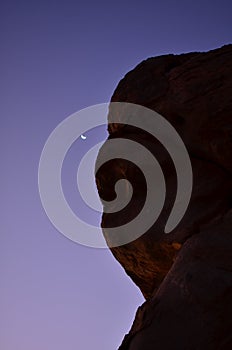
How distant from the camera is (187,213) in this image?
13.4 meters

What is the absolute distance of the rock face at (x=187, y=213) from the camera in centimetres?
945

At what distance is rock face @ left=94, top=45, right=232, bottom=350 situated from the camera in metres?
9.45

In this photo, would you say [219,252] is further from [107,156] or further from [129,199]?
[107,156]

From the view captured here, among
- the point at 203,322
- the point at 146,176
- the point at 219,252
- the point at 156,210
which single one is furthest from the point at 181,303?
the point at 146,176

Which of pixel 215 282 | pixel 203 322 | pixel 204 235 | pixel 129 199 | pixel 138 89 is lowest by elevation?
pixel 203 322

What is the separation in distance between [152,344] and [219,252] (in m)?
3.02

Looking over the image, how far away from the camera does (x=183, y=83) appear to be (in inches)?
580

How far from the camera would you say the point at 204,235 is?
11.2 meters

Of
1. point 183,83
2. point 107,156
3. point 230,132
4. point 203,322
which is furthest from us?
point 107,156

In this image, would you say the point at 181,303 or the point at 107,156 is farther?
the point at 107,156

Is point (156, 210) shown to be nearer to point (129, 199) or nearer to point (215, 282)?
point (129, 199)

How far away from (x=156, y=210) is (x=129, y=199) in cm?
199

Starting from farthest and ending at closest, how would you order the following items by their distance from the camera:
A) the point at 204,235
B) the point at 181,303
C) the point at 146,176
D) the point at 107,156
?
the point at 107,156 < the point at 146,176 < the point at 204,235 < the point at 181,303

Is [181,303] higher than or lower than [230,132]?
lower
